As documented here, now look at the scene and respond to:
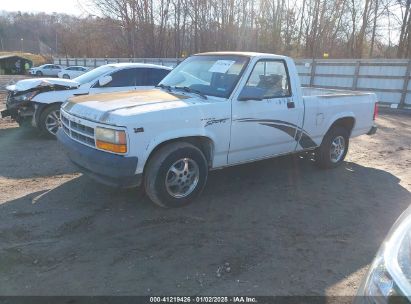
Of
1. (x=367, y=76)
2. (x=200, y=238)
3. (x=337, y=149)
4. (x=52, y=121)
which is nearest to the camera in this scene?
(x=200, y=238)

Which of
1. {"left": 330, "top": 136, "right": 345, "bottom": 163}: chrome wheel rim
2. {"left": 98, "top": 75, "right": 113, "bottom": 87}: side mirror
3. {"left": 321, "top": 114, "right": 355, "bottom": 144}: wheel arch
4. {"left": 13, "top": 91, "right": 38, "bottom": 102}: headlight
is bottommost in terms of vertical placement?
{"left": 330, "top": 136, "right": 345, "bottom": 163}: chrome wheel rim

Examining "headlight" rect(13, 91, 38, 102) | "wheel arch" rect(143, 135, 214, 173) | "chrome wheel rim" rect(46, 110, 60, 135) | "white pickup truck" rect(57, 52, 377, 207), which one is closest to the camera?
"white pickup truck" rect(57, 52, 377, 207)

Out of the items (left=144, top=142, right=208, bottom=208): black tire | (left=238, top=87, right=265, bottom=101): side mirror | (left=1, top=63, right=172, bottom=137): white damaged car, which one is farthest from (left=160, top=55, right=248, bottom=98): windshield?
(left=1, top=63, right=172, bottom=137): white damaged car

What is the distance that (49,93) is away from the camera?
315 inches

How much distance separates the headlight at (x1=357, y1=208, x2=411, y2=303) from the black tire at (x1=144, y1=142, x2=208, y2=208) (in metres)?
2.74

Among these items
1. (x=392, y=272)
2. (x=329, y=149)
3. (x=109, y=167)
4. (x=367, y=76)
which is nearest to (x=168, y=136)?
(x=109, y=167)

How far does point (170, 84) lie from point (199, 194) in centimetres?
172

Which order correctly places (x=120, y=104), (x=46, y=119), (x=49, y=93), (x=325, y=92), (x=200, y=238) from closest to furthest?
(x=200, y=238)
(x=120, y=104)
(x=325, y=92)
(x=49, y=93)
(x=46, y=119)

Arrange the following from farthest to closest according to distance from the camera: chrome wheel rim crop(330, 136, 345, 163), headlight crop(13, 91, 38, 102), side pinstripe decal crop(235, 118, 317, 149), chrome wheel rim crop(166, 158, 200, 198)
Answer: headlight crop(13, 91, 38, 102)
chrome wheel rim crop(330, 136, 345, 163)
side pinstripe decal crop(235, 118, 317, 149)
chrome wheel rim crop(166, 158, 200, 198)

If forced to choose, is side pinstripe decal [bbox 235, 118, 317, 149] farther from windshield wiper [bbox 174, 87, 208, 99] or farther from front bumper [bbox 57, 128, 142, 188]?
front bumper [bbox 57, 128, 142, 188]

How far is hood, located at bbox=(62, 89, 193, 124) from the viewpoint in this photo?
13.8 ft

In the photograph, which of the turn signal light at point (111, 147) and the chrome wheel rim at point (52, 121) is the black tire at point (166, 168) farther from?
the chrome wheel rim at point (52, 121)

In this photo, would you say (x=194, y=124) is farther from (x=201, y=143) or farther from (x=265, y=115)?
(x=265, y=115)

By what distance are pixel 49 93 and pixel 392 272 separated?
7670 millimetres
